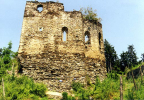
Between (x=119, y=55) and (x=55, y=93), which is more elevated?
(x=119, y=55)

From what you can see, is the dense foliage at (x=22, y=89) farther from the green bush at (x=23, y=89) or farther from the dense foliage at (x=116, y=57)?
the dense foliage at (x=116, y=57)

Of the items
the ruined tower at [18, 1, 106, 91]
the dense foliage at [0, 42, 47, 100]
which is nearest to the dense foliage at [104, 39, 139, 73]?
the ruined tower at [18, 1, 106, 91]

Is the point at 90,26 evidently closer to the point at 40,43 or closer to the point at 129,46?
the point at 40,43

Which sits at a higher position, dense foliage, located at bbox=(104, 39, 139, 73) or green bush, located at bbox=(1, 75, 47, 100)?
dense foliage, located at bbox=(104, 39, 139, 73)

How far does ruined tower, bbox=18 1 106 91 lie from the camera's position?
32.1 feet

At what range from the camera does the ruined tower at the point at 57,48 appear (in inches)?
385

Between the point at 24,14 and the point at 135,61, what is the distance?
16.7m

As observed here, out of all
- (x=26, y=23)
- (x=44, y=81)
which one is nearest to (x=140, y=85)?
(x=44, y=81)

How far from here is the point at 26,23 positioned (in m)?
10.9

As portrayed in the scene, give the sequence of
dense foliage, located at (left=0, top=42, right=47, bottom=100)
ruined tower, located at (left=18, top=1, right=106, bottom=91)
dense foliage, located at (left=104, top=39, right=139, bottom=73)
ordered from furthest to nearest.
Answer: dense foliage, located at (left=104, top=39, right=139, bottom=73) < ruined tower, located at (left=18, top=1, right=106, bottom=91) < dense foliage, located at (left=0, top=42, right=47, bottom=100)

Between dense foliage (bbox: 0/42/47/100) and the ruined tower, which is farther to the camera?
the ruined tower

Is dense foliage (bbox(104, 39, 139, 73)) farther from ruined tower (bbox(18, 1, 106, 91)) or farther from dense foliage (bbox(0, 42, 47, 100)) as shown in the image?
dense foliage (bbox(0, 42, 47, 100))

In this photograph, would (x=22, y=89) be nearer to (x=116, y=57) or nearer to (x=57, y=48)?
(x=57, y=48)

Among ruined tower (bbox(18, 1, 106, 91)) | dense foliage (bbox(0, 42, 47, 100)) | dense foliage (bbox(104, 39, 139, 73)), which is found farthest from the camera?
dense foliage (bbox(104, 39, 139, 73))
